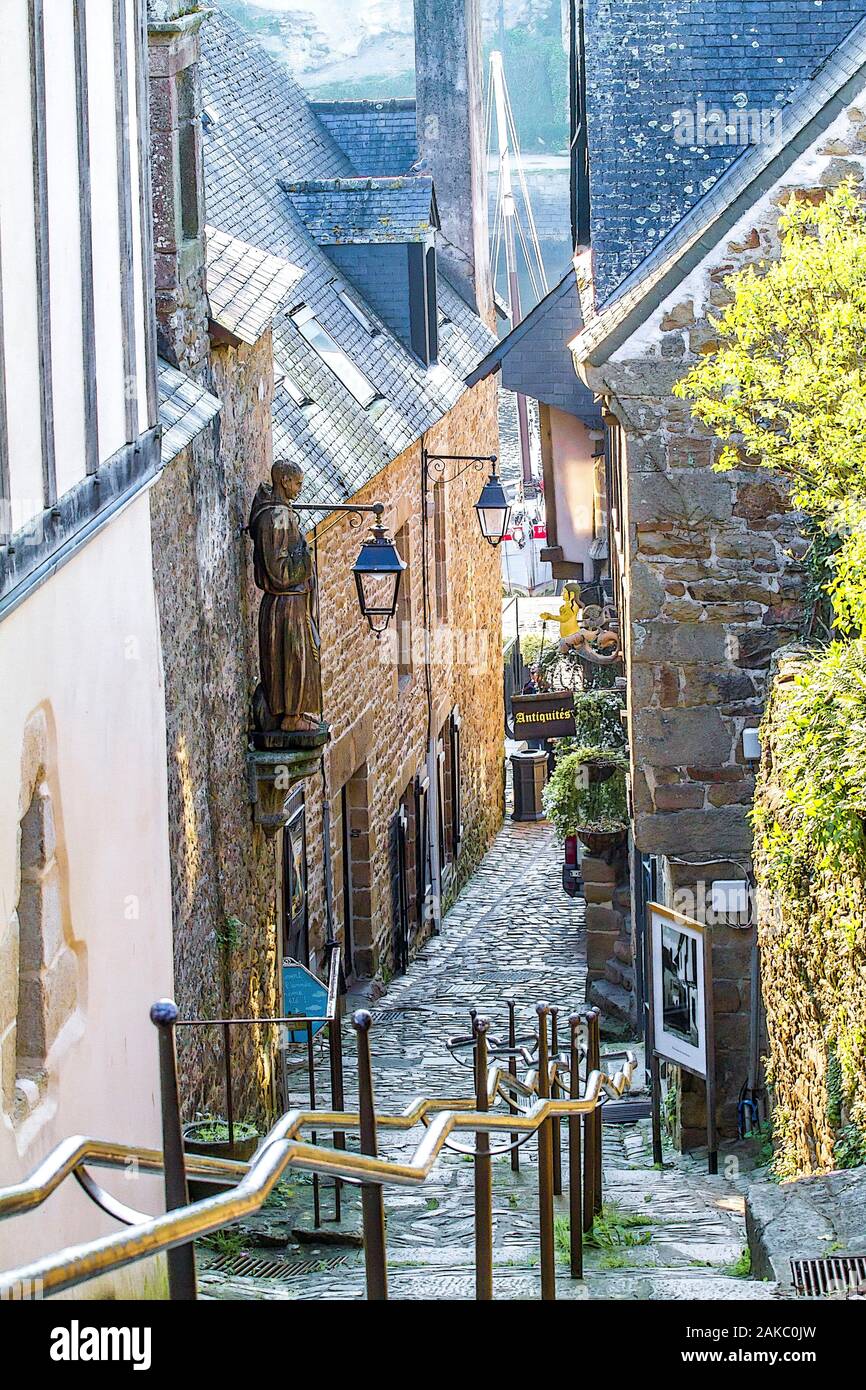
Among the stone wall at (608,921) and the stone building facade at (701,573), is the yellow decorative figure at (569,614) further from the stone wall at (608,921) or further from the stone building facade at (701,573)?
the stone building facade at (701,573)

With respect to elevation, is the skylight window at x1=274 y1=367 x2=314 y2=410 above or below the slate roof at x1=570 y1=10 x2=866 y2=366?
below

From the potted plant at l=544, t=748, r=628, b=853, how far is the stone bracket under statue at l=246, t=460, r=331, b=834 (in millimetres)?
4093

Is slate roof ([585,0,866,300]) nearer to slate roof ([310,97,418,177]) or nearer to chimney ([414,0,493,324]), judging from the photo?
chimney ([414,0,493,324])

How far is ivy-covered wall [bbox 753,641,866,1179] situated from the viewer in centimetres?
553

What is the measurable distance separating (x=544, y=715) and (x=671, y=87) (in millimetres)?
5088

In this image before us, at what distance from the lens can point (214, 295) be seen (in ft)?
31.3

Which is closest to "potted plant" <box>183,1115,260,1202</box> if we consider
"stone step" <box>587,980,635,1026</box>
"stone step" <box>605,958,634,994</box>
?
"stone step" <box>587,980,635,1026</box>

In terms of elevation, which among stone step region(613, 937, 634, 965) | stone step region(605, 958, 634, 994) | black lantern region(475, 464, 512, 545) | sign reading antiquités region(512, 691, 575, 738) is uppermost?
black lantern region(475, 464, 512, 545)

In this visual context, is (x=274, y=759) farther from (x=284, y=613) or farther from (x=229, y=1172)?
(x=229, y=1172)

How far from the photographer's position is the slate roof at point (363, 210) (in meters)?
17.6

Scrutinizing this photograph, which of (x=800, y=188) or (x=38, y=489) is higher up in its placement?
(x=800, y=188)
